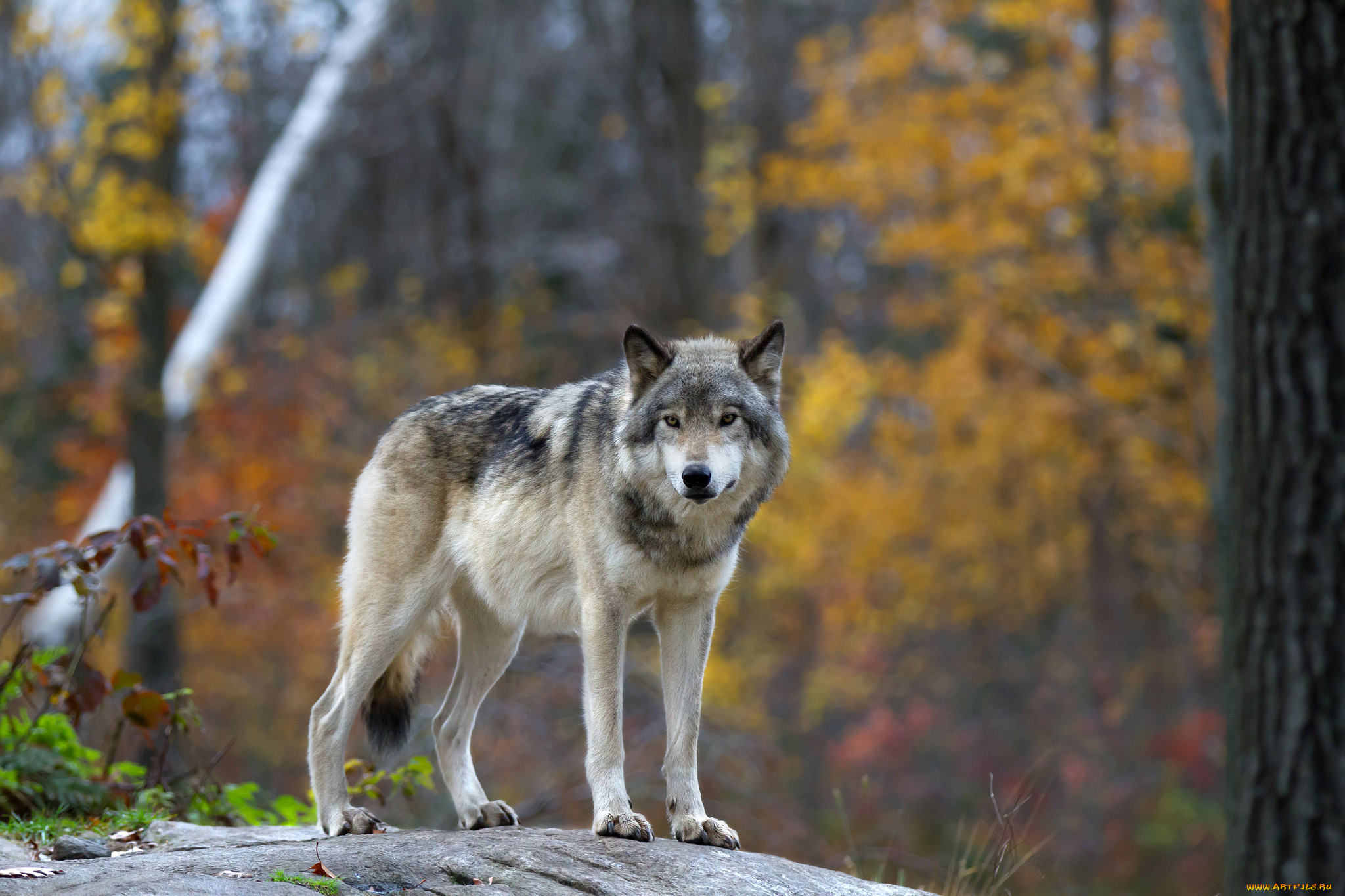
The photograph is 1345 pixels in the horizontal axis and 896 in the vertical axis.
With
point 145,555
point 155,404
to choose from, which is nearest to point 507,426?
point 145,555

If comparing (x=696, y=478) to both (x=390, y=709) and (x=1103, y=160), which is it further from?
(x=1103, y=160)

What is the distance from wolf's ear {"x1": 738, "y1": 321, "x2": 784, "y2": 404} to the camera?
179 inches

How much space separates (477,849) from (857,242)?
66.3ft

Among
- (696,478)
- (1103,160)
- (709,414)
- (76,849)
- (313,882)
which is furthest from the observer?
(1103,160)

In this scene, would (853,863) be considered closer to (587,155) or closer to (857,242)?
(857,242)

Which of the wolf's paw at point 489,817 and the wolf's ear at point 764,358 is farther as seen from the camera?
the wolf's paw at point 489,817

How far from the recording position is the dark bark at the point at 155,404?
33.4 feet

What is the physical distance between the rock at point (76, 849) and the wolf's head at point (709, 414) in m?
2.28

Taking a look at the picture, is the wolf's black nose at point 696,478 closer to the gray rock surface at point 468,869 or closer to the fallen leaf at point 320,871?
the gray rock surface at point 468,869

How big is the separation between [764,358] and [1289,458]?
2.04m

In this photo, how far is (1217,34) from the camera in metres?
13.3

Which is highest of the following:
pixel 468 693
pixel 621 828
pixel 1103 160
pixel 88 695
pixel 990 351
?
pixel 1103 160

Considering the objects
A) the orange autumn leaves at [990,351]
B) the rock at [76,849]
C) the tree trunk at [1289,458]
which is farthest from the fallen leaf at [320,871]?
the orange autumn leaves at [990,351]

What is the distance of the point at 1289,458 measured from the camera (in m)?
4.48
